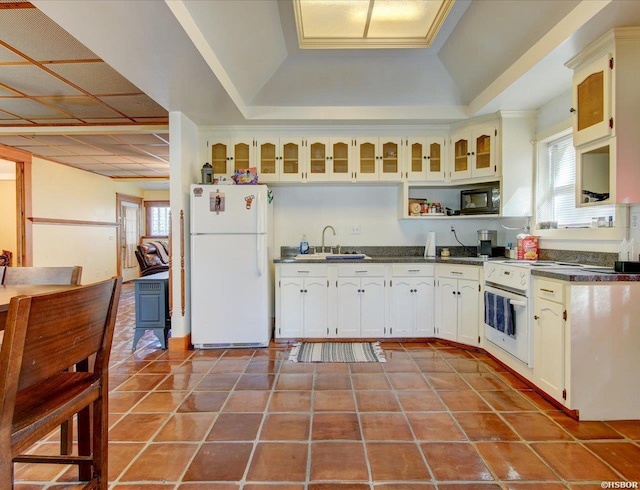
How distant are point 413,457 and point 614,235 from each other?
212cm

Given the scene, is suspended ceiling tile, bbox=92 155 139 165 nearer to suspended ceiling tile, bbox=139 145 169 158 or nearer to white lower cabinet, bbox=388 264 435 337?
suspended ceiling tile, bbox=139 145 169 158

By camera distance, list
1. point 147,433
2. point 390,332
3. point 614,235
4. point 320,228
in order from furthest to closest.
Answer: point 320,228
point 390,332
point 614,235
point 147,433

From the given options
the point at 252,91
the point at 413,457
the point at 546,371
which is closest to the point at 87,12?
the point at 252,91

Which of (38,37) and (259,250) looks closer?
(38,37)

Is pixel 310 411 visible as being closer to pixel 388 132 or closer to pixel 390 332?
pixel 390 332

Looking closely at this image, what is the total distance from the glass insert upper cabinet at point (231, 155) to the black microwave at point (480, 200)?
2.43 m

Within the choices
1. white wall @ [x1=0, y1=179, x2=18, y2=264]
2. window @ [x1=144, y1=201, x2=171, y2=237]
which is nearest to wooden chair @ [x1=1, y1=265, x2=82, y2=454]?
white wall @ [x1=0, y1=179, x2=18, y2=264]

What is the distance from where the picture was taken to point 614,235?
239 cm

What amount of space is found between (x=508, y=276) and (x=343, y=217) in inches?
77.0

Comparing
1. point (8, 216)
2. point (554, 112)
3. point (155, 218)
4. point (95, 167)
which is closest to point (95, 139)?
point (95, 167)

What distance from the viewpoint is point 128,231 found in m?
8.26

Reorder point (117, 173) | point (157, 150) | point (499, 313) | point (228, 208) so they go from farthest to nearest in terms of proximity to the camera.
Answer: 1. point (117, 173)
2. point (157, 150)
3. point (228, 208)
4. point (499, 313)

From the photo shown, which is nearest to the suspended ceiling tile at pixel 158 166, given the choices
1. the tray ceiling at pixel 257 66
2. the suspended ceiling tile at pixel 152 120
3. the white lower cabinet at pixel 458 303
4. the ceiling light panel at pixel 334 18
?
the tray ceiling at pixel 257 66

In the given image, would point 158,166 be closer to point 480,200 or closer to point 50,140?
point 50,140
